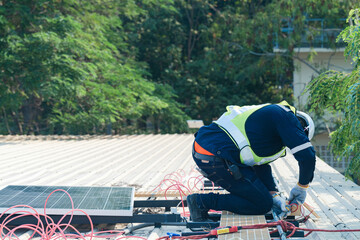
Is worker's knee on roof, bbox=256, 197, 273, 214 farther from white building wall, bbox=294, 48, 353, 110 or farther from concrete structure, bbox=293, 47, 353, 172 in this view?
white building wall, bbox=294, 48, 353, 110

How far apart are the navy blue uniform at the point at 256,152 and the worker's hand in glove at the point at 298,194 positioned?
0.25ft

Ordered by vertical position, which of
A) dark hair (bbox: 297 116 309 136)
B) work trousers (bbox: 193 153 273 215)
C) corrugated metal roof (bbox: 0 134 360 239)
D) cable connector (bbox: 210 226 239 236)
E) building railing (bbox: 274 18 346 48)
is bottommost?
corrugated metal roof (bbox: 0 134 360 239)

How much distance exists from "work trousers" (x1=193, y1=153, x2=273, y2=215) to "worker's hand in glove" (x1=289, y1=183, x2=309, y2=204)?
0.25m

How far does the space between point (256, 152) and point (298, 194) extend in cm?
54

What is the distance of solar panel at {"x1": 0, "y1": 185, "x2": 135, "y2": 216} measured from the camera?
12.5 feet

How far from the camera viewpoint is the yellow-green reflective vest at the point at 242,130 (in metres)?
3.81

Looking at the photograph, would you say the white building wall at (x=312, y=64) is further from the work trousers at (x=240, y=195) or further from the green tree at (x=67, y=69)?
the work trousers at (x=240, y=195)

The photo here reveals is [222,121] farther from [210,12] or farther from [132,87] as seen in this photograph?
[210,12]

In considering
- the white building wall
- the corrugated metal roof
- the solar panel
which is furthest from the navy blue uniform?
the white building wall

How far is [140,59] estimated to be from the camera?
25859 mm

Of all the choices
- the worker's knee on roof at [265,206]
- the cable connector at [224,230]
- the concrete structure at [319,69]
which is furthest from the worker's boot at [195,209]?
the concrete structure at [319,69]

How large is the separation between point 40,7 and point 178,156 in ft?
31.8

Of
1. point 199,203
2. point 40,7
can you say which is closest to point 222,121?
point 199,203

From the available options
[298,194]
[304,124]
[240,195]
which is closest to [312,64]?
[304,124]
